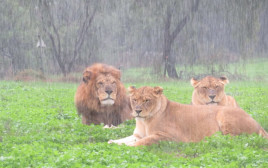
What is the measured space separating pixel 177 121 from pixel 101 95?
1611mm

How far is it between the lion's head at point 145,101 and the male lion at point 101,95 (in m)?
1.21

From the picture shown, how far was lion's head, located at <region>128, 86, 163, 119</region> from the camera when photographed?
696cm

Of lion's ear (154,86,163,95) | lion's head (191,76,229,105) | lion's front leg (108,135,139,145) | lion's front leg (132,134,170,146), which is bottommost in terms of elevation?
lion's front leg (108,135,139,145)

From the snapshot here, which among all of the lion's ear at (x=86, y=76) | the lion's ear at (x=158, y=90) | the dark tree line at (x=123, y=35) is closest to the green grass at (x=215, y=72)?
the dark tree line at (x=123, y=35)

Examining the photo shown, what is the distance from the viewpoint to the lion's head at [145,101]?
6.96 m

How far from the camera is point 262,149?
6492mm

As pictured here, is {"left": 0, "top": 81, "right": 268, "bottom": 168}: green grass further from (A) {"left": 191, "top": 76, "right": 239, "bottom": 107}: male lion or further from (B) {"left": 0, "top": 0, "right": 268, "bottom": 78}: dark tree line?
(B) {"left": 0, "top": 0, "right": 268, "bottom": 78}: dark tree line

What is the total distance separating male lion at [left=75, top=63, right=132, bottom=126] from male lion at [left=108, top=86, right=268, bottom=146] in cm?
119

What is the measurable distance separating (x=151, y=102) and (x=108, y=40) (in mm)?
28408

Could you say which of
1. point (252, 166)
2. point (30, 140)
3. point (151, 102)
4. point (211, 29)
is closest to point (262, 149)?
point (252, 166)

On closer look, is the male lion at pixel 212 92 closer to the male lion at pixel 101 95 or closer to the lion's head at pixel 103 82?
the male lion at pixel 101 95

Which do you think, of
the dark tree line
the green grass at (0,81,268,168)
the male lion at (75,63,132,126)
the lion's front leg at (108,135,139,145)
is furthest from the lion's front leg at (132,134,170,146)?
the dark tree line

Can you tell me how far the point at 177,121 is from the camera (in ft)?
23.8

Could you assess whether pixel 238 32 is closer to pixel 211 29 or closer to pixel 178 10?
pixel 178 10
